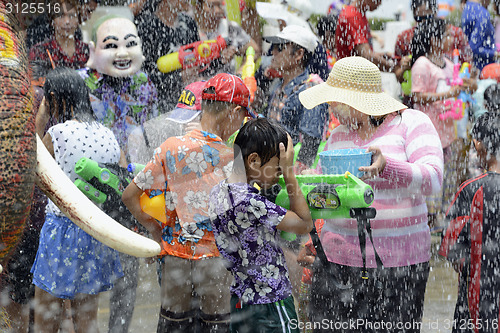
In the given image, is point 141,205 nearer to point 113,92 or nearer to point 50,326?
point 50,326

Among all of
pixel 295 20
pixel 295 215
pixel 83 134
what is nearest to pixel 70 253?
pixel 83 134

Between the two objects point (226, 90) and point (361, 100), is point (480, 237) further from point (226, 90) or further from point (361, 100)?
point (226, 90)

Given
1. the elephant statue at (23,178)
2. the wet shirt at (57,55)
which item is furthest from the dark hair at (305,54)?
the elephant statue at (23,178)

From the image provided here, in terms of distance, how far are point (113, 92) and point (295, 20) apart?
1919 millimetres

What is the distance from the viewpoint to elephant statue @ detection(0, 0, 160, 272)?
179 centimetres

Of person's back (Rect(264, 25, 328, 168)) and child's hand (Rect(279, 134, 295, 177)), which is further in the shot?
person's back (Rect(264, 25, 328, 168))

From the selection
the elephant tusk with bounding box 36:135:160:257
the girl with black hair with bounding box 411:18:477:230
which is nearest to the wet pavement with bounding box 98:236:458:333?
the girl with black hair with bounding box 411:18:477:230

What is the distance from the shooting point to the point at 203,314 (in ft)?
11.4

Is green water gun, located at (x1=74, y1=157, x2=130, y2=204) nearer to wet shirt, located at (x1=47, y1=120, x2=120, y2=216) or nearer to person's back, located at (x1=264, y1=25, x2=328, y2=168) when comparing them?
wet shirt, located at (x1=47, y1=120, x2=120, y2=216)

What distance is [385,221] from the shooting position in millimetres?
3184

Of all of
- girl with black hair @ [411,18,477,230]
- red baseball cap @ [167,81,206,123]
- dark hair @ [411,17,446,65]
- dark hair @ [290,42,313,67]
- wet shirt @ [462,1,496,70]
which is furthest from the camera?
wet shirt @ [462,1,496,70]

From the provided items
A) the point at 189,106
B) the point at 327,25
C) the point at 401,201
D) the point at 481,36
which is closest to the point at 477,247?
the point at 401,201

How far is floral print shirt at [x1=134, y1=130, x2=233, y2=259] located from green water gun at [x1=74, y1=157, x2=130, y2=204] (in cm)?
34

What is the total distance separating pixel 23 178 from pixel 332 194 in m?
1.32
